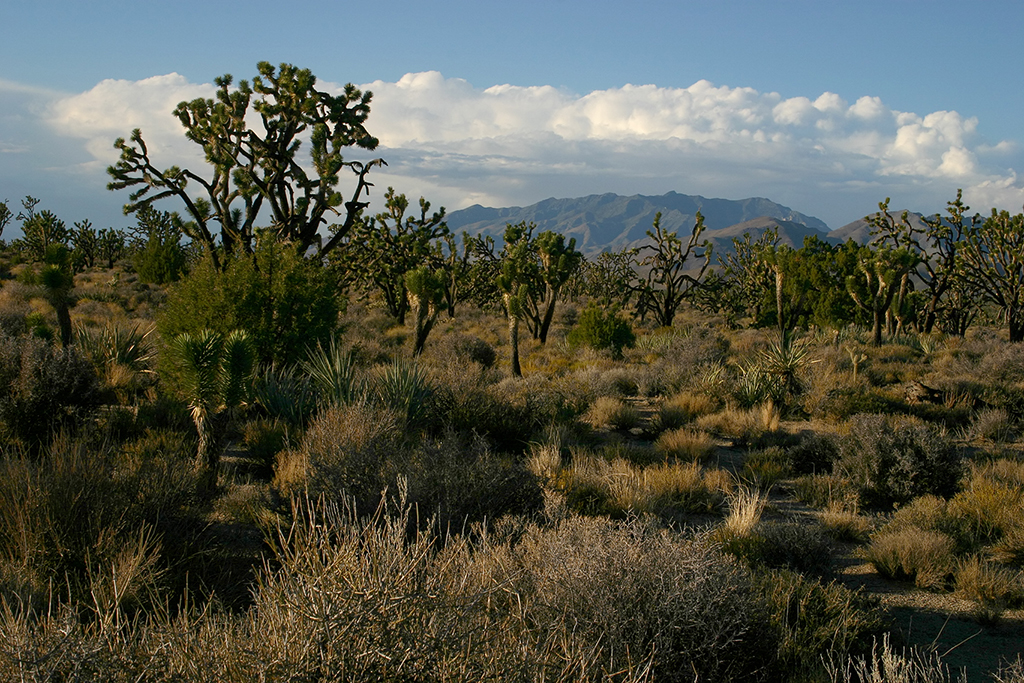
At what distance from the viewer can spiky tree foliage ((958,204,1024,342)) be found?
72.1 feet

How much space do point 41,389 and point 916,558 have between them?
959 centimetres

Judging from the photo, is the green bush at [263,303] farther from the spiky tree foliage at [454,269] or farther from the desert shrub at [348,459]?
the spiky tree foliage at [454,269]

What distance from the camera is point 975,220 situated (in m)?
25.5

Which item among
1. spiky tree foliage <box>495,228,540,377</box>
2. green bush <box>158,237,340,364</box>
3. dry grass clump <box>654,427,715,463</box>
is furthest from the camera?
spiky tree foliage <box>495,228,540,377</box>

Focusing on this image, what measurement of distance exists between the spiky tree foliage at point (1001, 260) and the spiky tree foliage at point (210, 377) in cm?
2371

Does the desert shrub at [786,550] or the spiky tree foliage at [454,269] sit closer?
the desert shrub at [786,550]

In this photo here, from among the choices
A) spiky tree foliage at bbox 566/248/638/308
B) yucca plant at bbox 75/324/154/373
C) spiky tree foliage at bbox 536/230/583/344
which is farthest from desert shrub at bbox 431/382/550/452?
spiky tree foliage at bbox 566/248/638/308

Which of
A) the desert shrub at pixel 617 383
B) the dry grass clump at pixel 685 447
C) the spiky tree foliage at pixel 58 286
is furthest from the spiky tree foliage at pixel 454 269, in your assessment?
the dry grass clump at pixel 685 447

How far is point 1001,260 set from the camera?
75.8 ft

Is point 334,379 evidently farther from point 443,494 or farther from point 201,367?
point 443,494

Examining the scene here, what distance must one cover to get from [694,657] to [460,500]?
8.28ft

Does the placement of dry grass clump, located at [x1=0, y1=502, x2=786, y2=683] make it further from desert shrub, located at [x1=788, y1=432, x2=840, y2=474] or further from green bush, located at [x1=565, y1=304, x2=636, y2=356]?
green bush, located at [x1=565, y1=304, x2=636, y2=356]

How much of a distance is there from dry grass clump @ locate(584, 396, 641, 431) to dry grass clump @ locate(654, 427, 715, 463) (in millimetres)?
1377

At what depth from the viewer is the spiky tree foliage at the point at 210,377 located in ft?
21.6
